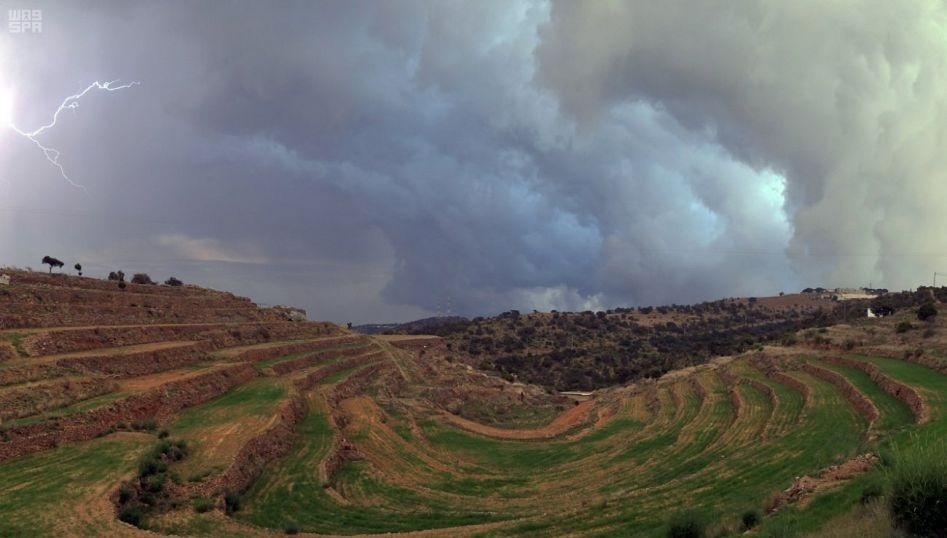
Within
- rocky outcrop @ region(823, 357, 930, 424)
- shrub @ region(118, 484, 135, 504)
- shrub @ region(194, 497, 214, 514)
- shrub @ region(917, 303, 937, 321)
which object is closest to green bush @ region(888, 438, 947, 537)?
rocky outcrop @ region(823, 357, 930, 424)

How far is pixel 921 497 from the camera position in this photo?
8.72 metres

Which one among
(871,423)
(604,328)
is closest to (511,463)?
(871,423)

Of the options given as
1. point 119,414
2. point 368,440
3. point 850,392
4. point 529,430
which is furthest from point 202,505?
point 850,392

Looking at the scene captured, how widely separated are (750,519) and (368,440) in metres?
23.6

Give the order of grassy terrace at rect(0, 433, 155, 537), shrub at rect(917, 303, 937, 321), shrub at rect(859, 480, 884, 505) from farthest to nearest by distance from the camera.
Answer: shrub at rect(917, 303, 937, 321) < grassy terrace at rect(0, 433, 155, 537) < shrub at rect(859, 480, 884, 505)

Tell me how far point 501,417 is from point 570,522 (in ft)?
102

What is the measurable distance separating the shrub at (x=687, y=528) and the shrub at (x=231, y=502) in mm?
15423

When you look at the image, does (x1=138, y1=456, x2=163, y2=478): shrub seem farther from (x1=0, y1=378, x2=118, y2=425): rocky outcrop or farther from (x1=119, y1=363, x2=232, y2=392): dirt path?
(x1=119, y1=363, x2=232, y2=392): dirt path

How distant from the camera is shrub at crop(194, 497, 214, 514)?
18.3 metres

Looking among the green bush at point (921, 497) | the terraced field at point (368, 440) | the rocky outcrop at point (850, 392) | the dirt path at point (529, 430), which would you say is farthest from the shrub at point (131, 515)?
the rocky outcrop at point (850, 392)

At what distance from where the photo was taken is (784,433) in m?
24.3

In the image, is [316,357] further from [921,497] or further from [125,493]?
[921,497]

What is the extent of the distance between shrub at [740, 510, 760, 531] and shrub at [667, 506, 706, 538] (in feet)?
3.09

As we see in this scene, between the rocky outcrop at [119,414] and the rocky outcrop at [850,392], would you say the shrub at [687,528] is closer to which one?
the rocky outcrop at [850,392]
